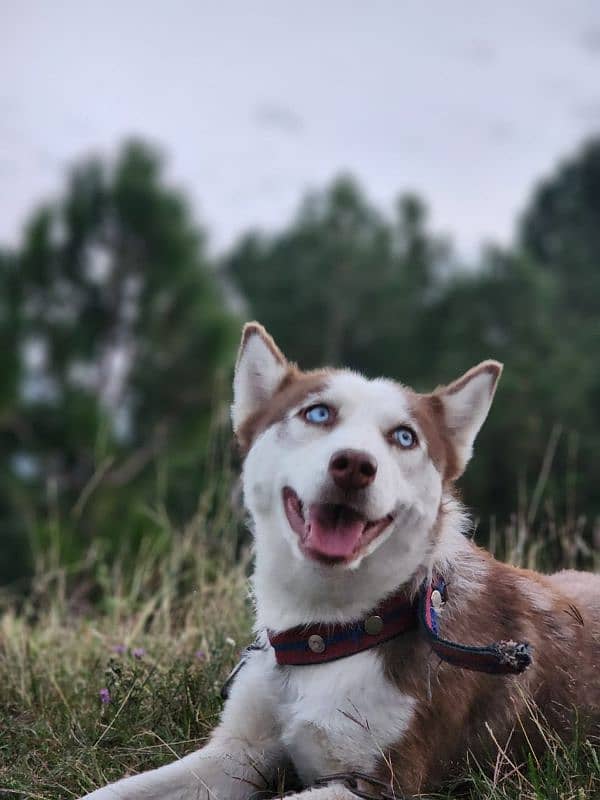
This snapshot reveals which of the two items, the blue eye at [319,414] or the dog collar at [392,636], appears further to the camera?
the blue eye at [319,414]

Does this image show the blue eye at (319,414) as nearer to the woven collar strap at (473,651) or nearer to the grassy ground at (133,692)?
the woven collar strap at (473,651)

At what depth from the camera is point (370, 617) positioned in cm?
294

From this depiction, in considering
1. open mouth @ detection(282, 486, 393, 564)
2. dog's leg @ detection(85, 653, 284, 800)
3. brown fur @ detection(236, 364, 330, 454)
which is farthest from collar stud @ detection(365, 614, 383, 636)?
brown fur @ detection(236, 364, 330, 454)

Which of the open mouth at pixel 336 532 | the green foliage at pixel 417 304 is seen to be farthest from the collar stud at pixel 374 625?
the green foliage at pixel 417 304

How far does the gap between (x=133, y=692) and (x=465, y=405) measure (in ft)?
5.28

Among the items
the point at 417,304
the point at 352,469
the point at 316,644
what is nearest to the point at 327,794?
the point at 316,644

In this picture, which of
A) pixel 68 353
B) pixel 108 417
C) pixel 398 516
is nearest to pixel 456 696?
pixel 398 516

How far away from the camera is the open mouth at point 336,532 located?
9.16 ft

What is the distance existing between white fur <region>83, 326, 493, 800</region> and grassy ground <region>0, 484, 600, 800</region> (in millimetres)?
346

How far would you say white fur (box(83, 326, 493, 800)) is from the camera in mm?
2828

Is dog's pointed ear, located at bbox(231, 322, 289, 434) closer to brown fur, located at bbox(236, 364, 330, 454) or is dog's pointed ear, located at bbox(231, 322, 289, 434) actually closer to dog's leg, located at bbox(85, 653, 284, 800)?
brown fur, located at bbox(236, 364, 330, 454)

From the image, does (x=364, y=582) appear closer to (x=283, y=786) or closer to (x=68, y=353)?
(x=283, y=786)

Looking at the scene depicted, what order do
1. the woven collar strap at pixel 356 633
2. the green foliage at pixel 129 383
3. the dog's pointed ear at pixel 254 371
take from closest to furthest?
the woven collar strap at pixel 356 633 < the dog's pointed ear at pixel 254 371 < the green foliage at pixel 129 383

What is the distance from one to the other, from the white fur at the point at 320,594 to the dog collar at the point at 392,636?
3cm
